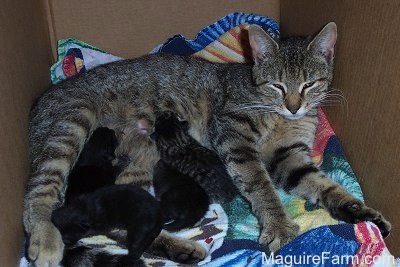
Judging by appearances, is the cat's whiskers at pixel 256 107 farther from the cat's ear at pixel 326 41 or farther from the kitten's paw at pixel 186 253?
the kitten's paw at pixel 186 253

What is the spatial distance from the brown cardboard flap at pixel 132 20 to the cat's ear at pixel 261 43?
35.3 inches

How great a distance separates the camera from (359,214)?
2.12 m

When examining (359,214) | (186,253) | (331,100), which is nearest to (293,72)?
(331,100)

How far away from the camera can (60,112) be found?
2436 mm

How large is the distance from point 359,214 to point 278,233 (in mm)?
332

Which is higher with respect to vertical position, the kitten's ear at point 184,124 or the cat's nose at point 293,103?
the cat's nose at point 293,103

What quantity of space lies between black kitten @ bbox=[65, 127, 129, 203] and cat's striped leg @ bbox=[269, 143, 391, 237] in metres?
0.76

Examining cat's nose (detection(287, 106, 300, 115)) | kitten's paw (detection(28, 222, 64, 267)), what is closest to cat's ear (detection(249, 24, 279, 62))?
cat's nose (detection(287, 106, 300, 115))

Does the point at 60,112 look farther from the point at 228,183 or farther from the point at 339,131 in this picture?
the point at 339,131

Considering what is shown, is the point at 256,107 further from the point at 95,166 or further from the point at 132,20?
the point at 132,20

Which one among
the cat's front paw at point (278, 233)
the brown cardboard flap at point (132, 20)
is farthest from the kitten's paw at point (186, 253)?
the brown cardboard flap at point (132, 20)

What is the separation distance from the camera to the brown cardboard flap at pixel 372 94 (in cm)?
201

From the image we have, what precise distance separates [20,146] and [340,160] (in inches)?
57.2

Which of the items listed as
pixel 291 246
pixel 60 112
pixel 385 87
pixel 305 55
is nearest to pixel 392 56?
pixel 385 87
